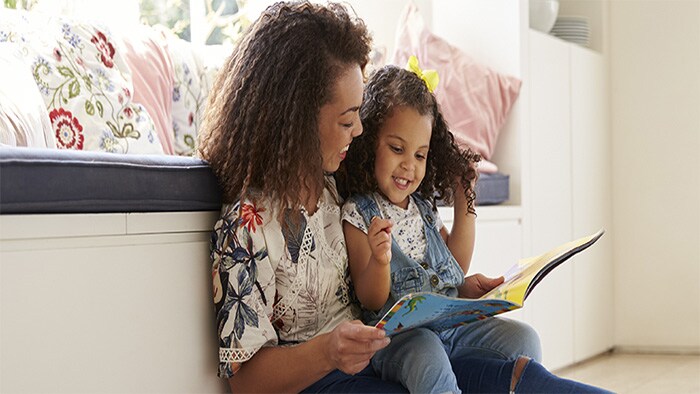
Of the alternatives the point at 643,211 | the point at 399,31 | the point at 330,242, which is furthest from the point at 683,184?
the point at 330,242

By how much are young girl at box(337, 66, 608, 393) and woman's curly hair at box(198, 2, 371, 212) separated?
0.15 metres

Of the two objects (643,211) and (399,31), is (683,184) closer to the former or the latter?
(643,211)

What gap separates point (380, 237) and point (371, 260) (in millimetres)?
62

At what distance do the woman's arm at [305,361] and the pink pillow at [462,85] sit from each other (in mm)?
1529

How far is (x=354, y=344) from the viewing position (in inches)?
50.8

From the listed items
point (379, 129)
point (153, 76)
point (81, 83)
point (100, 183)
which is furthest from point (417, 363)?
point (153, 76)

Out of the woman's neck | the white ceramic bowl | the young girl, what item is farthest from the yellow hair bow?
Answer: the white ceramic bowl

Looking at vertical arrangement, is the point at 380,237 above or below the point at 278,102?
below

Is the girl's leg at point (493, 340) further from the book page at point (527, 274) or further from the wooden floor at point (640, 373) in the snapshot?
the wooden floor at point (640, 373)

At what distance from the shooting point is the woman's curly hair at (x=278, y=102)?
4.54ft

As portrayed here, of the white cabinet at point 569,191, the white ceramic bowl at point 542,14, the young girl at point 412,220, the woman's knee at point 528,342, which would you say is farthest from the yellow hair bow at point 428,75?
the white ceramic bowl at point 542,14

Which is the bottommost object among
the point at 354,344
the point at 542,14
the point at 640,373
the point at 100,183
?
the point at 640,373

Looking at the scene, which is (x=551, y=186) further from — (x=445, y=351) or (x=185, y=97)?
(x=445, y=351)

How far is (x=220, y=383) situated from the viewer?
1.46 meters
